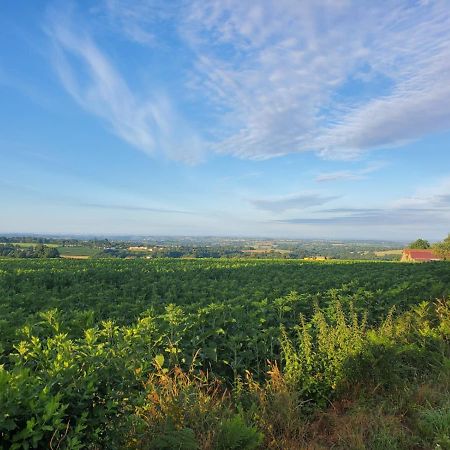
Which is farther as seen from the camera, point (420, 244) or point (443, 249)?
point (420, 244)

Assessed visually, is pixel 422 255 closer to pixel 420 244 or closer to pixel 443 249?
pixel 443 249

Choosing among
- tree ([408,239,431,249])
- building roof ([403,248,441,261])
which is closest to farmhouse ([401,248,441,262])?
building roof ([403,248,441,261])

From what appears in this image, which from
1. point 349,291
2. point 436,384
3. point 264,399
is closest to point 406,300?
point 349,291

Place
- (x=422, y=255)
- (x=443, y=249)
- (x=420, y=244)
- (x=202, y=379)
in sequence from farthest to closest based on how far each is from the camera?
(x=420, y=244) → (x=422, y=255) → (x=443, y=249) → (x=202, y=379)

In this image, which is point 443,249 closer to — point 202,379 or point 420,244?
point 420,244

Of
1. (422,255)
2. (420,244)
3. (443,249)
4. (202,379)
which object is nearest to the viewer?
(202,379)

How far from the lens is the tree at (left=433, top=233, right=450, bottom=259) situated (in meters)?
79.4

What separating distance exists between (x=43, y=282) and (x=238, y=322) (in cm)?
1420

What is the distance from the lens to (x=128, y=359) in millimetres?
3576

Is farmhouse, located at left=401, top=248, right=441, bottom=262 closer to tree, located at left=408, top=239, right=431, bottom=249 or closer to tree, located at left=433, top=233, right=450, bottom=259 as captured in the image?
tree, located at left=433, top=233, right=450, bottom=259

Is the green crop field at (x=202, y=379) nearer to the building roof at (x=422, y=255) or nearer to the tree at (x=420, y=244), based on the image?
the building roof at (x=422, y=255)

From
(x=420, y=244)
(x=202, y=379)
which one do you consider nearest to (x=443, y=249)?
(x=420, y=244)

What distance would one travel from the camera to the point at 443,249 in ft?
266

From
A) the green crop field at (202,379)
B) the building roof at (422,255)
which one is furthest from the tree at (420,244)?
the green crop field at (202,379)
